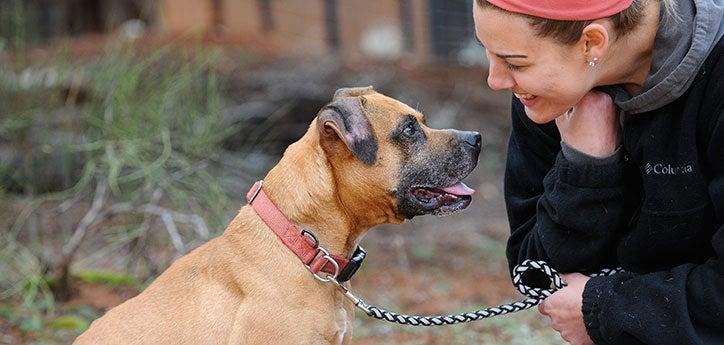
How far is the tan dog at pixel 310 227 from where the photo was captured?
404 cm

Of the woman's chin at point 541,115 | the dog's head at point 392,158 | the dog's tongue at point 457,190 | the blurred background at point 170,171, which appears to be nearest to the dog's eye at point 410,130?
the dog's head at point 392,158

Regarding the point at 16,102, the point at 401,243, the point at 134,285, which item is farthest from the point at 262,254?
the point at 401,243

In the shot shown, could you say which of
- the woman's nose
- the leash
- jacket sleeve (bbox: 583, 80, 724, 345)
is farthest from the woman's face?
the leash

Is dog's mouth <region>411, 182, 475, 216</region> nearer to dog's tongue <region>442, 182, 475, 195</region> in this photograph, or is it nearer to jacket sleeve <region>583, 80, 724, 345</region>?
dog's tongue <region>442, 182, 475, 195</region>

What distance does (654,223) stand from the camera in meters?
3.55

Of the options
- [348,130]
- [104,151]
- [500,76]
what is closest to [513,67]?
[500,76]

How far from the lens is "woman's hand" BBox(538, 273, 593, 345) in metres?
3.79

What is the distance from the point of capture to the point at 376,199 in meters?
4.24

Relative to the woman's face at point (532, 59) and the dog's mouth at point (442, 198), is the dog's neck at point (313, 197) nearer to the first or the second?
the dog's mouth at point (442, 198)

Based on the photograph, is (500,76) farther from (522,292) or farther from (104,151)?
(104,151)

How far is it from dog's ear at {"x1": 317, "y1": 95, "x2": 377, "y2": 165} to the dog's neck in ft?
0.26

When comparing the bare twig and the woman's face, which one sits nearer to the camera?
the woman's face

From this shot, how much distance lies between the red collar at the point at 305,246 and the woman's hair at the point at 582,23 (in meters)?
1.30

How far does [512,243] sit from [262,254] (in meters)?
1.05
